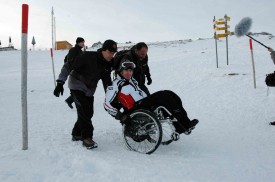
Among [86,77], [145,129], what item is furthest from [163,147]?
[86,77]

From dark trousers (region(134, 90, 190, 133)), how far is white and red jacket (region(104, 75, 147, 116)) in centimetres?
18

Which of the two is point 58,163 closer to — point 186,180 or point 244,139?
point 186,180

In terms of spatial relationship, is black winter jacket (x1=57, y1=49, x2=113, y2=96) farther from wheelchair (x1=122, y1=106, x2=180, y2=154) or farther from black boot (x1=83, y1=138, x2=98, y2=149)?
wheelchair (x1=122, y1=106, x2=180, y2=154)

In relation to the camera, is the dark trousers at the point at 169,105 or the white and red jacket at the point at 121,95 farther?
the white and red jacket at the point at 121,95

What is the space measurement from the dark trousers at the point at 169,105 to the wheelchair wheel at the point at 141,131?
7.4 inches

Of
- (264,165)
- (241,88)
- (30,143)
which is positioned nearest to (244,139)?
(264,165)

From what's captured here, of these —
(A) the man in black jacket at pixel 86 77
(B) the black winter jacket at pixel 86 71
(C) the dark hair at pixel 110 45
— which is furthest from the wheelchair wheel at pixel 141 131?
(C) the dark hair at pixel 110 45

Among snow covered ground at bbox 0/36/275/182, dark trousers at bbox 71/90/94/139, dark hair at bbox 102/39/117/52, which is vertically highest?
dark hair at bbox 102/39/117/52

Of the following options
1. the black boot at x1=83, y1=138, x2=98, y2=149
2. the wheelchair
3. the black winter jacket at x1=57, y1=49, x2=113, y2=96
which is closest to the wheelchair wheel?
the wheelchair

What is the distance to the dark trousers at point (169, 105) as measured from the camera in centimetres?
418

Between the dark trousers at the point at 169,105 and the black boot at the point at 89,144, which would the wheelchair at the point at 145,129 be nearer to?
the dark trousers at the point at 169,105

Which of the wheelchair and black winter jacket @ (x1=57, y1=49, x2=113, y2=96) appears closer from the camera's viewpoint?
the wheelchair

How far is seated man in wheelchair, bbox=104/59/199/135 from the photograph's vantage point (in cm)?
420

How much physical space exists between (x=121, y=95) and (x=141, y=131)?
63 cm
